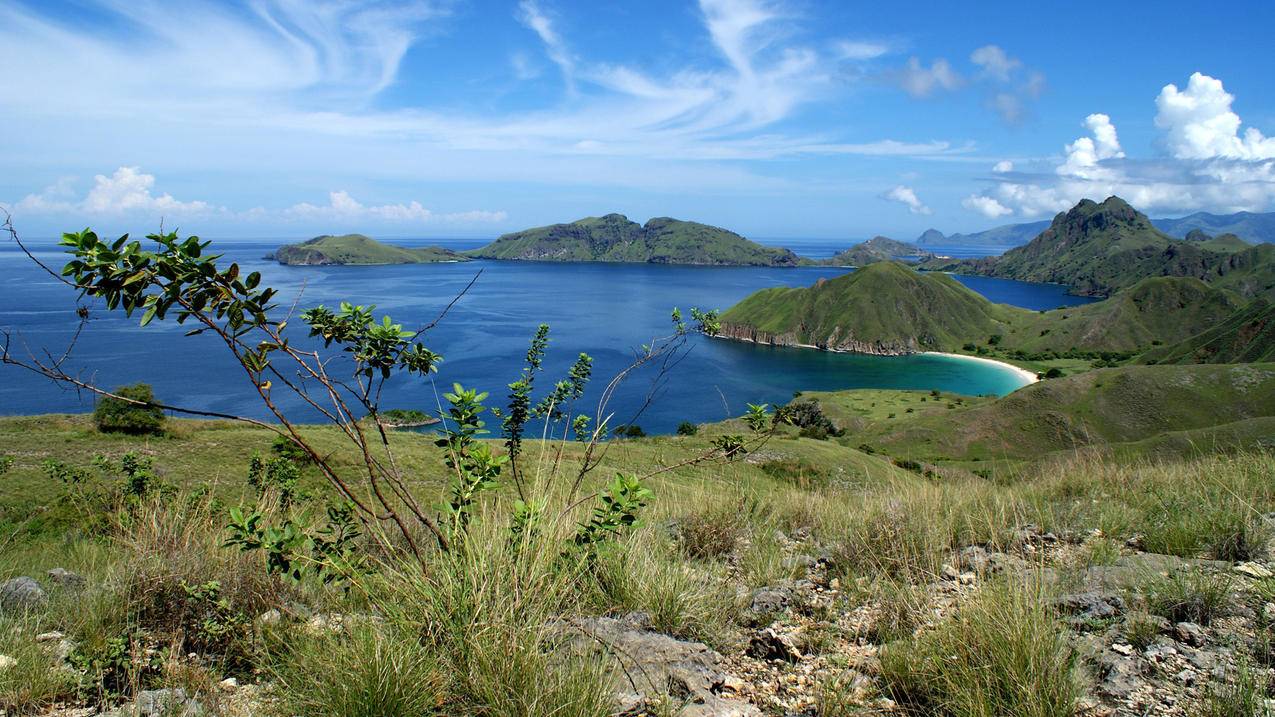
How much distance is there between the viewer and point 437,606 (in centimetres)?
331

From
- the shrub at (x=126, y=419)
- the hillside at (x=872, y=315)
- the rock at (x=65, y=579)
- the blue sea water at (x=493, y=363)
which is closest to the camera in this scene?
the rock at (x=65, y=579)

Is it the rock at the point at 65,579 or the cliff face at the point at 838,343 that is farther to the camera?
the cliff face at the point at 838,343

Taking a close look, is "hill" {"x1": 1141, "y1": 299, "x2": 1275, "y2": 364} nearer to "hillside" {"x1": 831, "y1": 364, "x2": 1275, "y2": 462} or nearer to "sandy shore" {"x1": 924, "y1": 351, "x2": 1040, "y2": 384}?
"hillside" {"x1": 831, "y1": 364, "x2": 1275, "y2": 462}

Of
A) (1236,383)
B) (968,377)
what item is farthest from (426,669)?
(968,377)

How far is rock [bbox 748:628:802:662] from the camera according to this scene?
396 cm

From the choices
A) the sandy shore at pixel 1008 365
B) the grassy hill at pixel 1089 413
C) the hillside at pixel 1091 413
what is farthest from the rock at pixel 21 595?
the sandy shore at pixel 1008 365

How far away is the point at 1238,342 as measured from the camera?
285 ft

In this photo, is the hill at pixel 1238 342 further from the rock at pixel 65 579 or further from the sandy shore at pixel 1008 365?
the rock at pixel 65 579

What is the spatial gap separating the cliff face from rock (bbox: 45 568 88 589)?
526ft

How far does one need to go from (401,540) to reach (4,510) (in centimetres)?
2257

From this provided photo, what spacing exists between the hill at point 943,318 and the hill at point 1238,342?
179 feet

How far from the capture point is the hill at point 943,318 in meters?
154

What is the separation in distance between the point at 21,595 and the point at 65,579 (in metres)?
0.50

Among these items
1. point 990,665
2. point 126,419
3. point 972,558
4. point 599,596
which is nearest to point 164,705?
point 599,596
